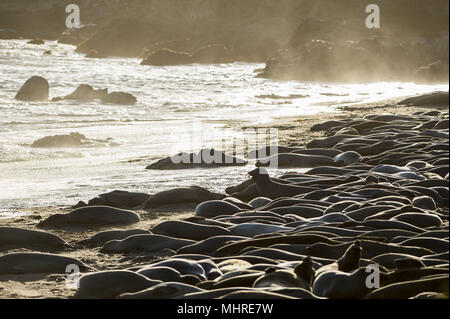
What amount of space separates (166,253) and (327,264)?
1.64 m

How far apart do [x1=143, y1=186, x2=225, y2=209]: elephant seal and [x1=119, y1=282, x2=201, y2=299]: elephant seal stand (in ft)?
14.5

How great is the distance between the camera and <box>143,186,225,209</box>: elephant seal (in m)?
9.56

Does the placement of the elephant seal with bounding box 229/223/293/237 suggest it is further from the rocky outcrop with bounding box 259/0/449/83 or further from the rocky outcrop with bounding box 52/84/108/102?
the rocky outcrop with bounding box 259/0/449/83

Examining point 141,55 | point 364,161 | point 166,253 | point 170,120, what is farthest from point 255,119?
point 141,55

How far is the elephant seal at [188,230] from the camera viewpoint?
23.8 feet

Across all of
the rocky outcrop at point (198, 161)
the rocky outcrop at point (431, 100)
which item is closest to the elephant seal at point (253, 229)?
the rocky outcrop at point (198, 161)

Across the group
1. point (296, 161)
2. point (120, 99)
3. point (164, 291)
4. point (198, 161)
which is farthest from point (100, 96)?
point (164, 291)

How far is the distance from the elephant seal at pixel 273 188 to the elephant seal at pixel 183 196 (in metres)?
0.50

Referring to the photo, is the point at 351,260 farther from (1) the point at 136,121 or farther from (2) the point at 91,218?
(1) the point at 136,121

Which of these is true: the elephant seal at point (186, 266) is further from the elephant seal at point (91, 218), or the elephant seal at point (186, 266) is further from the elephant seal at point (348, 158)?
the elephant seal at point (348, 158)

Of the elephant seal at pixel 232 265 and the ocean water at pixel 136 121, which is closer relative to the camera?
the elephant seal at pixel 232 265

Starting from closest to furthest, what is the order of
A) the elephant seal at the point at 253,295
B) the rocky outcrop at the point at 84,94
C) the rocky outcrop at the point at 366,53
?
the elephant seal at the point at 253,295 < the rocky outcrop at the point at 84,94 < the rocky outcrop at the point at 366,53

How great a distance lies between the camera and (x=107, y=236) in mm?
7523

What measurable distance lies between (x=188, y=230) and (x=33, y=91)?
20.3 m
